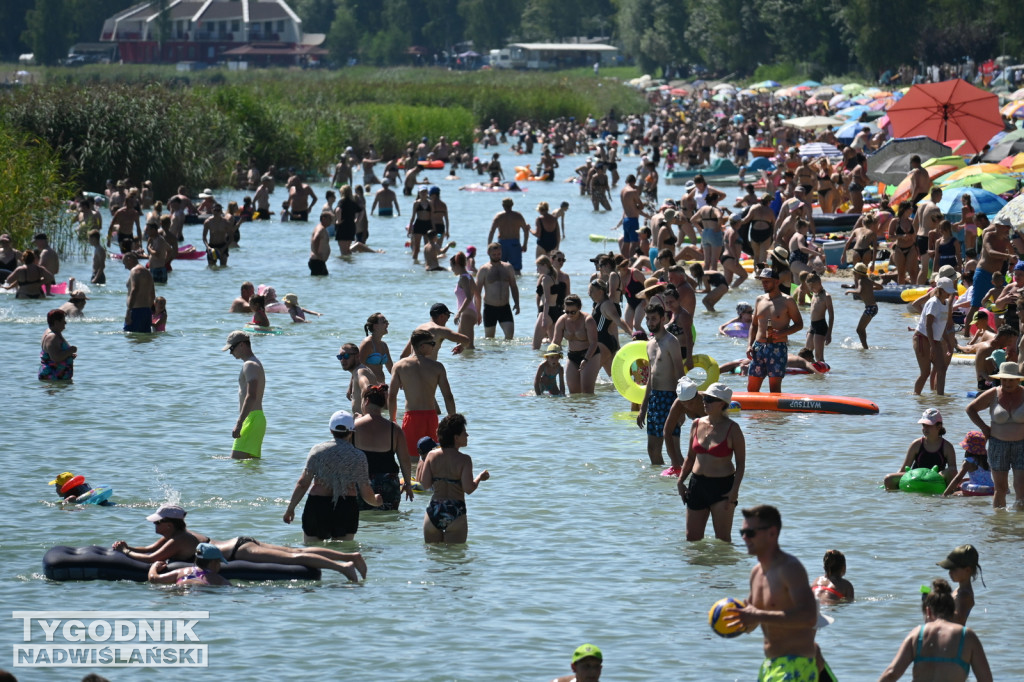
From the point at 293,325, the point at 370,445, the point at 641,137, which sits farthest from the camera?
the point at 641,137

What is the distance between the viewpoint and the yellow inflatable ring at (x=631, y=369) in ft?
49.9

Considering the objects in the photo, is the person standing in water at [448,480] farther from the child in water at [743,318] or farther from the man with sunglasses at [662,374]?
the child in water at [743,318]

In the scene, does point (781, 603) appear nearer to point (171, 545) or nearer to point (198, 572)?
point (198, 572)

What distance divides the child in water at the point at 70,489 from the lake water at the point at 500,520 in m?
0.23

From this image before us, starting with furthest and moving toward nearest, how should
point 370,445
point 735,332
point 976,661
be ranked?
1. point 735,332
2. point 370,445
3. point 976,661

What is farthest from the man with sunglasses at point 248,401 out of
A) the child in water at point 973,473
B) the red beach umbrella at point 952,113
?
the red beach umbrella at point 952,113

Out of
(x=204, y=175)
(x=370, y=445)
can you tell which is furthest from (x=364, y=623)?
(x=204, y=175)

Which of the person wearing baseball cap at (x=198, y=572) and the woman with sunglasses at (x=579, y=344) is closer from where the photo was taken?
the person wearing baseball cap at (x=198, y=572)

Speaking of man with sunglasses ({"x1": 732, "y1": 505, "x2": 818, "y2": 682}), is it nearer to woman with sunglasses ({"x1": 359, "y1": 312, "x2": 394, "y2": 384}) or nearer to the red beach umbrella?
woman with sunglasses ({"x1": 359, "y1": 312, "x2": 394, "y2": 384})

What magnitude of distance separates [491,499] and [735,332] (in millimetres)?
8844

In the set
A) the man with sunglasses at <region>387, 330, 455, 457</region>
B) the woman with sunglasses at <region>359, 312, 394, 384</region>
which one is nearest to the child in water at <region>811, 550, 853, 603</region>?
the man with sunglasses at <region>387, 330, 455, 457</region>

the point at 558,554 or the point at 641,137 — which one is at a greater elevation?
the point at 641,137

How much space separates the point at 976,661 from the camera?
7.12 meters

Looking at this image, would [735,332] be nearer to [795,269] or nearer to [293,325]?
[795,269]
